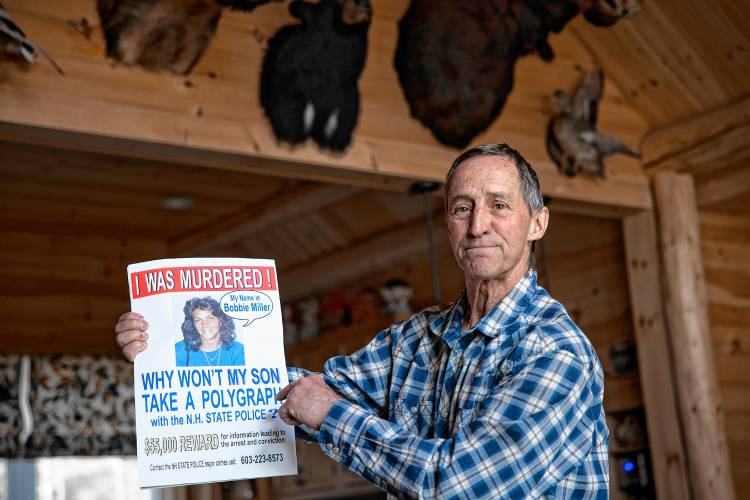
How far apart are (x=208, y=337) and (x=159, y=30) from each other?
5.69ft

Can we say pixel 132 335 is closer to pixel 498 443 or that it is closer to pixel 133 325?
pixel 133 325

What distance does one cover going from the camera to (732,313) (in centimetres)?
461

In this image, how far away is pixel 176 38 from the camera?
3.38 metres

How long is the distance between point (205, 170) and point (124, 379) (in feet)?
6.13

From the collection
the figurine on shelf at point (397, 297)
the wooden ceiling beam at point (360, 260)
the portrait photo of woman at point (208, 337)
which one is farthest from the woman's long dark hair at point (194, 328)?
the figurine on shelf at point (397, 297)

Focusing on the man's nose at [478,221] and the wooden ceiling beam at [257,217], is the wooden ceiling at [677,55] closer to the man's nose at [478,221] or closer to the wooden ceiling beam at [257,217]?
the wooden ceiling beam at [257,217]

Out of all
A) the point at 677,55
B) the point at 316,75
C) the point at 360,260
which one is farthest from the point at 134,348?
the point at 360,260

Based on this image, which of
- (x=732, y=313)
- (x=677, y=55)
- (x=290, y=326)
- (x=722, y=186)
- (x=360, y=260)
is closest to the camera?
(x=677, y=55)

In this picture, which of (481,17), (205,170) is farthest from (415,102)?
(205,170)

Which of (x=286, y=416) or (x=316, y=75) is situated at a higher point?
(x=316, y=75)

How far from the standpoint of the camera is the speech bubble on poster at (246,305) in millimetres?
1900

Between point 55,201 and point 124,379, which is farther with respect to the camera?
point 124,379

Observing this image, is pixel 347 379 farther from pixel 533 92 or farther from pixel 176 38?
pixel 533 92

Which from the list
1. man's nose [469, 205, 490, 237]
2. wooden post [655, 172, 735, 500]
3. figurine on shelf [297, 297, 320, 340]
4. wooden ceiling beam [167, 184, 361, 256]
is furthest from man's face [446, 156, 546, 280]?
figurine on shelf [297, 297, 320, 340]
